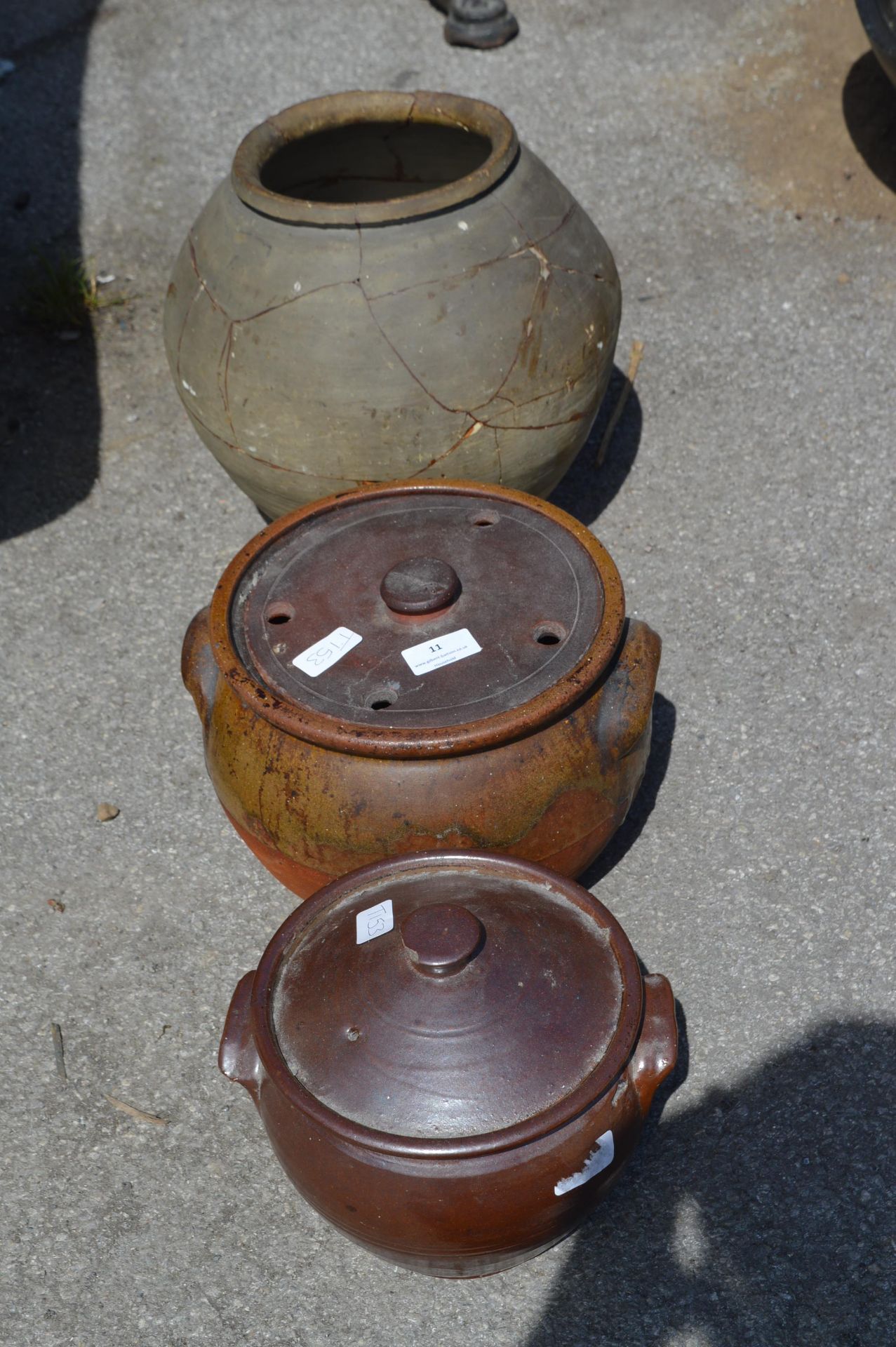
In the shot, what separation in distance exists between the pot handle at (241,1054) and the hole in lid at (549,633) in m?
0.98

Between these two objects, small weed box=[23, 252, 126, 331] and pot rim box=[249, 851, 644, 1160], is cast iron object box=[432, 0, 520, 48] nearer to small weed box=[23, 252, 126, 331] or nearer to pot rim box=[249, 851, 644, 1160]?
small weed box=[23, 252, 126, 331]

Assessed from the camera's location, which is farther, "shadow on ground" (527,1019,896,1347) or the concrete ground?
the concrete ground

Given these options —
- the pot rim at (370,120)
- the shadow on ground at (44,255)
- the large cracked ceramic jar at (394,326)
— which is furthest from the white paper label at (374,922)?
the shadow on ground at (44,255)

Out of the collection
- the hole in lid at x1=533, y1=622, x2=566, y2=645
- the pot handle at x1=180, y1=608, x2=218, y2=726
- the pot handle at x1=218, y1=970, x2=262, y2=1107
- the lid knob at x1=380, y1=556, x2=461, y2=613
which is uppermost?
the lid knob at x1=380, y1=556, x2=461, y2=613

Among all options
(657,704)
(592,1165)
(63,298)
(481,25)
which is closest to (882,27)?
(481,25)

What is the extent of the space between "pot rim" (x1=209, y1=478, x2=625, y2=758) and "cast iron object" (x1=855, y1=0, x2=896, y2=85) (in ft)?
11.5

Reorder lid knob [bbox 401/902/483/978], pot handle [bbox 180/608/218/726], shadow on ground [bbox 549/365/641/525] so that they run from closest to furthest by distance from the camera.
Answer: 1. lid knob [bbox 401/902/483/978]
2. pot handle [bbox 180/608/218/726]
3. shadow on ground [bbox 549/365/641/525]

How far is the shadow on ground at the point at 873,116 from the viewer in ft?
18.8

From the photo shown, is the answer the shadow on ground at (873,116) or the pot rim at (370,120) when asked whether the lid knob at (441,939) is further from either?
the shadow on ground at (873,116)

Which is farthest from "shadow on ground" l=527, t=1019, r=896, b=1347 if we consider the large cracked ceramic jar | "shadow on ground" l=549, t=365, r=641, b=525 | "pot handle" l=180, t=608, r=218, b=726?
"shadow on ground" l=549, t=365, r=641, b=525

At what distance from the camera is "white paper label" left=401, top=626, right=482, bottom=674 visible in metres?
2.74

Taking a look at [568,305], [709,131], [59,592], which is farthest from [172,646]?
Answer: [709,131]

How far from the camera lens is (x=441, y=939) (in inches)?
87.5

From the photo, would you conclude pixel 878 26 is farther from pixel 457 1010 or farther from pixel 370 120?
pixel 457 1010
